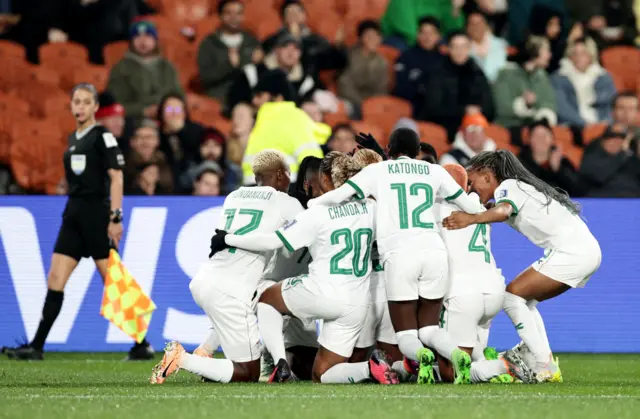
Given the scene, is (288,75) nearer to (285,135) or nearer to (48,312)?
(285,135)

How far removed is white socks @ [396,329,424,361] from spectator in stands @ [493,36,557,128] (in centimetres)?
735

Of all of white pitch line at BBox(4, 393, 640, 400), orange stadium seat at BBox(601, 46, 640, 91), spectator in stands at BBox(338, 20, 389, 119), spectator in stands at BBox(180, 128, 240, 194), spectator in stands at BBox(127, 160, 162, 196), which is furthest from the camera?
orange stadium seat at BBox(601, 46, 640, 91)

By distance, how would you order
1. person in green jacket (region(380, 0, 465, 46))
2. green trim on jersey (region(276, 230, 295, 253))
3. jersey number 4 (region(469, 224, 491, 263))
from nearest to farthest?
green trim on jersey (region(276, 230, 295, 253))
jersey number 4 (region(469, 224, 491, 263))
person in green jacket (region(380, 0, 465, 46))

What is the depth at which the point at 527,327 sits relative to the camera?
27.4 feet

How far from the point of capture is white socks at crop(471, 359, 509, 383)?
26.3 ft

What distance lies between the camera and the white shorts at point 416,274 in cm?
795

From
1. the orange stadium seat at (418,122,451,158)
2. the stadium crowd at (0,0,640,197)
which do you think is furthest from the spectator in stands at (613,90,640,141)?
the orange stadium seat at (418,122,451,158)

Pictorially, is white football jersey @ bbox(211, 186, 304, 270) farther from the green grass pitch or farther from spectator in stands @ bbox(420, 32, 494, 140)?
spectator in stands @ bbox(420, 32, 494, 140)

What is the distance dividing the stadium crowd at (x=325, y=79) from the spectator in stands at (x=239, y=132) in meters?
0.02

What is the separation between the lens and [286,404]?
6.32 metres

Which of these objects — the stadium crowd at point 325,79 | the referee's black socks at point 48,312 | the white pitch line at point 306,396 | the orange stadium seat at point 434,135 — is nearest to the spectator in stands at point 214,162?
the stadium crowd at point 325,79

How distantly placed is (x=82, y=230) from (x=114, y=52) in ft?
17.3

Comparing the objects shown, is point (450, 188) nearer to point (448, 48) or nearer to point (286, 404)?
point (286, 404)

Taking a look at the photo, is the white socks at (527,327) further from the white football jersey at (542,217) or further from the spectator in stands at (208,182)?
the spectator in stands at (208,182)
